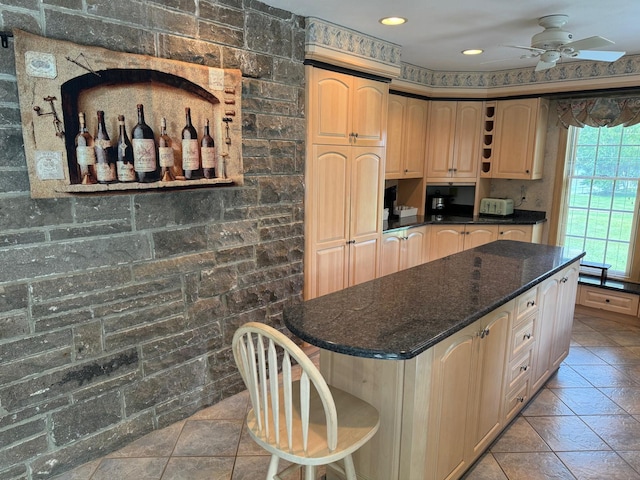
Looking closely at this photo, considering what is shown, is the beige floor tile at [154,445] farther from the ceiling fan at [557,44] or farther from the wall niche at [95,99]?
the ceiling fan at [557,44]

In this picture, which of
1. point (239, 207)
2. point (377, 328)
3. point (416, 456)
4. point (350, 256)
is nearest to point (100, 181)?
point (239, 207)

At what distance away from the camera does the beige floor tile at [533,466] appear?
6.93 feet

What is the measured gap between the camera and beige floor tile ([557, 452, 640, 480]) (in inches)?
83.5

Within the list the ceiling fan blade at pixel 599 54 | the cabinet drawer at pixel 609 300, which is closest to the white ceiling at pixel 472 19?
the ceiling fan blade at pixel 599 54

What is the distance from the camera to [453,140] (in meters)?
4.86

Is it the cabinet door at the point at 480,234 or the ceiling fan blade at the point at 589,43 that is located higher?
the ceiling fan blade at the point at 589,43

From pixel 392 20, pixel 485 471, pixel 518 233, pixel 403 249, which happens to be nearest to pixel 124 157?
pixel 392 20

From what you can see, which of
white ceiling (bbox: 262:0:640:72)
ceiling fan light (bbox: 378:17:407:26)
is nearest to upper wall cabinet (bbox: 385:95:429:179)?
white ceiling (bbox: 262:0:640:72)

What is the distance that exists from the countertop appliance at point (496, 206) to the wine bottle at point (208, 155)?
3582mm

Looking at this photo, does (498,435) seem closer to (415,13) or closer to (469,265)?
(469,265)

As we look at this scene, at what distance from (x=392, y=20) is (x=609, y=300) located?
11.4 ft

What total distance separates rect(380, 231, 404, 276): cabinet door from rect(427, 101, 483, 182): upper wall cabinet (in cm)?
110

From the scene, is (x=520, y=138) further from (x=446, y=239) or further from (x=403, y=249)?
(x=403, y=249)

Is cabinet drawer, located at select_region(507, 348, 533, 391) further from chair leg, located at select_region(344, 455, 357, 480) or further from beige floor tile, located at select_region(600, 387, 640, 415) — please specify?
chair leg, located at select_region(344, 455, 357, 480)
